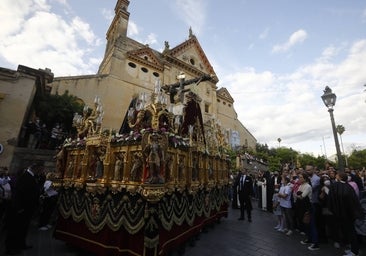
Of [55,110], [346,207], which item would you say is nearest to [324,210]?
[346,207]

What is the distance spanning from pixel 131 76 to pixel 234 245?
23.1 m

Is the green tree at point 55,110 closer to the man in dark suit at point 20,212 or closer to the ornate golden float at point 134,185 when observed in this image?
the ornate golden float at point 134,185

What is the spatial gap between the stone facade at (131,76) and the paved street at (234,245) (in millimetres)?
10571

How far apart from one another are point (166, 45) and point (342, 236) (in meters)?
29.6

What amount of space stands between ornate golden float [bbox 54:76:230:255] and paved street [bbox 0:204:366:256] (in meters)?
0.35

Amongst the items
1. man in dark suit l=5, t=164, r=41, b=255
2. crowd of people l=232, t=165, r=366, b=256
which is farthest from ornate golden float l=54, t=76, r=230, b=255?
crowd of people l=232, t=165, r=366, b=256

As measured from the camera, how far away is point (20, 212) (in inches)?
199

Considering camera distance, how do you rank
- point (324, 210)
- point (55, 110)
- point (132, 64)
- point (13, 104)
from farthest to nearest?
point (132, 64)
point (55, 110)
point (13, 104)
point (324, 210)

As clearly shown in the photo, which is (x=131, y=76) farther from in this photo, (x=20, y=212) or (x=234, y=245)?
(x=234, y=245)

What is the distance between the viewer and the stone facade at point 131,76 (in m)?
21.9

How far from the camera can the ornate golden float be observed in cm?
429

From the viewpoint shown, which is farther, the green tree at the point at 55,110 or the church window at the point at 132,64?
the church window at the point at 132,64

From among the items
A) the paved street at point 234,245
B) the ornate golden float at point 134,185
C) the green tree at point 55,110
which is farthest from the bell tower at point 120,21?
the paved street at point 234,245

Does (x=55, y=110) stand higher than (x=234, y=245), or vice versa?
(x=55, y=110)
